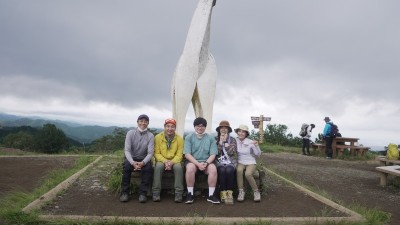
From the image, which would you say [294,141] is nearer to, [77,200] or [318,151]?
[318,151]

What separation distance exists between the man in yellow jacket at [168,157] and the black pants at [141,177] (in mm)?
101

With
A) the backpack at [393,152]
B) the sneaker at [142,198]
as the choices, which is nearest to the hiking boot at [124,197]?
the sneaker at [142,198]

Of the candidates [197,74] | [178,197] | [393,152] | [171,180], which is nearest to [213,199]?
[178,197]

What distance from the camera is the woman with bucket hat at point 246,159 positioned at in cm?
520

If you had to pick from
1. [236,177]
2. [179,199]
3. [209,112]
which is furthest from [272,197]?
[209,112]

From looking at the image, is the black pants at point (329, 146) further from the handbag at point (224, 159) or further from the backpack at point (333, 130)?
the handbag at point (224, 159)

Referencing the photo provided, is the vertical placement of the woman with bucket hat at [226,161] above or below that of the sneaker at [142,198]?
above

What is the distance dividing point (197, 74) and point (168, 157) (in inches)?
71.1

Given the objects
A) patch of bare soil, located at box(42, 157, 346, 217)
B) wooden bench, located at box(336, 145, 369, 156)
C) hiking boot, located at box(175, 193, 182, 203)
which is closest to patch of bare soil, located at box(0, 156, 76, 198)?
patch of bare soil, located at box(42, 157, 346, 217)

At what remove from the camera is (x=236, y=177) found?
5.34 meters

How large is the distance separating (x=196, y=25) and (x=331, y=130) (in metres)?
8.41

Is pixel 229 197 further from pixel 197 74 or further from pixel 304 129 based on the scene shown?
pixel 304 129

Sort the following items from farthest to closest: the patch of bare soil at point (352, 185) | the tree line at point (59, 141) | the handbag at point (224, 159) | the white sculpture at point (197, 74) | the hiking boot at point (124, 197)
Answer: the tree line at point (59, 141) → the white sculpture at point (197, 74) → the patch of bare soil at point (352, 185) → the handbag at point (224, 159) → the hiking boot at point (124, 197)

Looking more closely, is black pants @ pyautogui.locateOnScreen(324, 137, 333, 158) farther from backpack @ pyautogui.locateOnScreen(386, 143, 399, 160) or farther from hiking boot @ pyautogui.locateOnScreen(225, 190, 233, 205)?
hiking boot @ pyautogui.locateOnScreen(225, 190, 233, 205)
